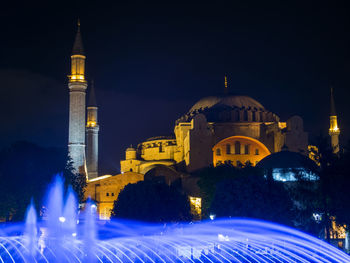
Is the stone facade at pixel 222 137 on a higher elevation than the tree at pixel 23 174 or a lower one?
higher

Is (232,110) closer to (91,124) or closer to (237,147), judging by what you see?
(237,147)

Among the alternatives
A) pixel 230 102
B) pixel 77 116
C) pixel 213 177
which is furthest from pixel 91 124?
pixel 213 177

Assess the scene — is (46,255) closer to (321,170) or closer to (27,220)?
(27,220)

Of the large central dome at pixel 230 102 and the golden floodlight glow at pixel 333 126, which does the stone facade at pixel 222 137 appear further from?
the golden floodlight glow at pixel 333 126

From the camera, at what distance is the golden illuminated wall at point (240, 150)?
40.4 meters

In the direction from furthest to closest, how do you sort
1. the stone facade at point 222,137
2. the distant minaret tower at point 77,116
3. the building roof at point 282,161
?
the stone facade at point 222,137, the distant minaret tower at point 77,116, the building roof at point 282,161

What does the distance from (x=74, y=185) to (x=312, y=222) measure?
14102 millimetres

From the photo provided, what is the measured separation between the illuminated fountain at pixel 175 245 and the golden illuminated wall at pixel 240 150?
1527cm

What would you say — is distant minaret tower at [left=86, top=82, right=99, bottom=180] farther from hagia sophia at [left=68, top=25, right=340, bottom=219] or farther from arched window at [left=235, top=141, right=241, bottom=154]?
arched window at [left=235, top=141, right=241, bottom=154]

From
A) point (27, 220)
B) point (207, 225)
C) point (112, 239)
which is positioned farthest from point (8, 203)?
point (207, 225)

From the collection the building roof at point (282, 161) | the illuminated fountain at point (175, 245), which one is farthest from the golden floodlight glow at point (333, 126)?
the illuminated fountain at point (175, 245)

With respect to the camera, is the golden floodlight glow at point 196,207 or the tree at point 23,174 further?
the golden floodlight glow at point 196,207

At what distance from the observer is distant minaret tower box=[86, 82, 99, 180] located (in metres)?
40.7

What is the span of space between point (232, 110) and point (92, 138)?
36.9ft
